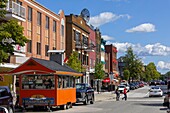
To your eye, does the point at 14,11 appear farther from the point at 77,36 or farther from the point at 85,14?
the point at 85,14

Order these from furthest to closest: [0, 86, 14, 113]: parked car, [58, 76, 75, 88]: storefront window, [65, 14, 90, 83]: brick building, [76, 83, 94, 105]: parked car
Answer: [65, 14, 90, 83]: brick building, [76, 83, 94, 105]: parked car, [58, 76, 75, 88]: storefront window, [0, 86, 14, 113]: parked car

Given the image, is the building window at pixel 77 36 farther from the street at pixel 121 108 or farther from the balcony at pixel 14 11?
the street at pixel 121 108

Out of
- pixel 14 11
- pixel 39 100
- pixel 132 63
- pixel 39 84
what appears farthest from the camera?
pixel 132 63

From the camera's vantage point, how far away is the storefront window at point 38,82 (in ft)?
96.3

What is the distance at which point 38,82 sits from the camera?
2947 cm

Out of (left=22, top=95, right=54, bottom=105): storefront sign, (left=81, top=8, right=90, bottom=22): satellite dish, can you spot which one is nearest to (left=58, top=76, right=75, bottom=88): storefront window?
(left=22, top=95, right=54, bottom=105): storefront sign

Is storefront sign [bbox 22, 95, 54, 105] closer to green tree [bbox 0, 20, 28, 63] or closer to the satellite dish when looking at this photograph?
green tree [bbox 0, 20, 28, 63]

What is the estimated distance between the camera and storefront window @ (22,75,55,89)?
29.4m

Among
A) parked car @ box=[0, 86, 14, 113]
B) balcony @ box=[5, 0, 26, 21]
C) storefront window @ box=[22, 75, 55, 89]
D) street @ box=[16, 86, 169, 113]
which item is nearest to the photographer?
parked car @ box=[0, 86, 14, 113]

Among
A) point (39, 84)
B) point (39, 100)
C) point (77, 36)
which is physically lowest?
point (39, 100)

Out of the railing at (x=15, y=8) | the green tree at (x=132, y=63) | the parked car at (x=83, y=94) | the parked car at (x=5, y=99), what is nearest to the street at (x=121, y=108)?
the parked car at (x=83, y=94)

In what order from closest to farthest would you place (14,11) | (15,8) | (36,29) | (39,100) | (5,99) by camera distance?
1. (5,99)
2. (39,100)
3. (14,11)
4. (15,8)
5. (36,29)

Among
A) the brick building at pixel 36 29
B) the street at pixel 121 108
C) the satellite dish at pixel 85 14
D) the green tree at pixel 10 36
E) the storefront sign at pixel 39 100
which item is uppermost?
the satellite dish at pixel 85 14

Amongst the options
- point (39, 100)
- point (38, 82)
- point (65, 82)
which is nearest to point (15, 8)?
point (65, 82)
